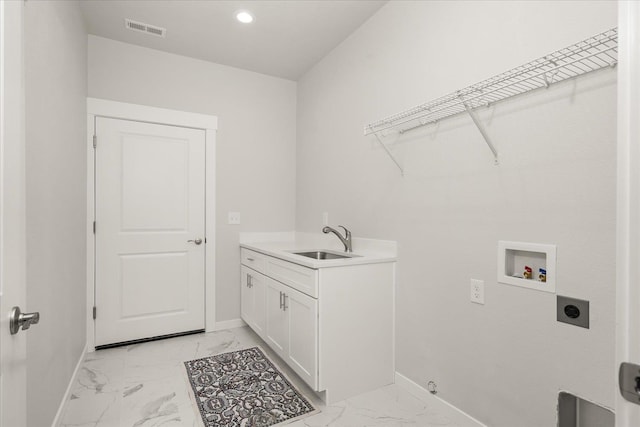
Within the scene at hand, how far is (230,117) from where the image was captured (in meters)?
3.32

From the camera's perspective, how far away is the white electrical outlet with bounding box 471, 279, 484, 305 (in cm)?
166

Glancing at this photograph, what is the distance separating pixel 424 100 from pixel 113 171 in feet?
8.60

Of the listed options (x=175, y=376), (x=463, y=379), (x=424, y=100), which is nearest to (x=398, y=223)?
(x=424, y=100)

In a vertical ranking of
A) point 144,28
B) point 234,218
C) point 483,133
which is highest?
point 144,28

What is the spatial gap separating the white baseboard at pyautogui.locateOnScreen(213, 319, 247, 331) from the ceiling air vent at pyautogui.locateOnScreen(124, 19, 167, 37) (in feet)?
8.85

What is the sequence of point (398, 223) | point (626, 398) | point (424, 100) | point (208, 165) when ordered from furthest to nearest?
point (208, 165)
point (398, 223)
point (424, 100)
point (626, 398)

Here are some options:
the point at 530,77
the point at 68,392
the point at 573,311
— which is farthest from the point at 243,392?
the point at 530,77

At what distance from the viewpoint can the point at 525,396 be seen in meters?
1.46

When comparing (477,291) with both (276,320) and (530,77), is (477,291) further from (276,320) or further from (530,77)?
(276,320)

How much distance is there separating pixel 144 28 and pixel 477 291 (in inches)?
123

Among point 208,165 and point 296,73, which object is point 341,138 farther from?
point 208,165

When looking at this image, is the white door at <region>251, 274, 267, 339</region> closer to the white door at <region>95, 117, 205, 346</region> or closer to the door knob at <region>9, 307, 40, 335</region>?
the white door at <region>95, 117, 205, 346</region>

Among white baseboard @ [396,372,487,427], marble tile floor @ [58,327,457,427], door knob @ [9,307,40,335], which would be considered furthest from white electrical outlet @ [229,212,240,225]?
door knob @ [9,307,40,335]

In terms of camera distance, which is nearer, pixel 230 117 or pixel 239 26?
pixel 239 26
